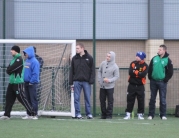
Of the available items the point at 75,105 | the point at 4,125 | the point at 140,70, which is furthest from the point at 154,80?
the point at 4,125

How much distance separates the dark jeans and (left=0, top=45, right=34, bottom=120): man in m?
0.38

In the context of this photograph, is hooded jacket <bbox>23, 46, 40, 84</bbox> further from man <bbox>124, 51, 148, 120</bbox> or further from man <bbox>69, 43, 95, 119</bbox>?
man <bbox>124, 51, 148, 120</bbox>

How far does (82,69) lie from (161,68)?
1.90m

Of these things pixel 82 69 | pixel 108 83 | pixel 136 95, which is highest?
pixel 82 69

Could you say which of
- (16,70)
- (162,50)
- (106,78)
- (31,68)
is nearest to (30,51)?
(31,68)

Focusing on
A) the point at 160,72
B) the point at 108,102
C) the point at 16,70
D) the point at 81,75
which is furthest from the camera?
the point at 108,102

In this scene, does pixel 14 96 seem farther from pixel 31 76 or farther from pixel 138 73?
pixel 138 73

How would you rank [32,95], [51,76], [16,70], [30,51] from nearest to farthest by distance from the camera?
[16,70]
[30,51]
[32,95]
[51,76]

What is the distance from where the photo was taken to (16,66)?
13.0m

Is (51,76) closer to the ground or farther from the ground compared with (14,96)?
farther from the ground

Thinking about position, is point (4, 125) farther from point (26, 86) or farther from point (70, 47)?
point (70, 47)

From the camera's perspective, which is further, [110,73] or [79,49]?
[110,73]

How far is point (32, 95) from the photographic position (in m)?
13.7

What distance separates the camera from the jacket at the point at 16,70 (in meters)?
13.0
